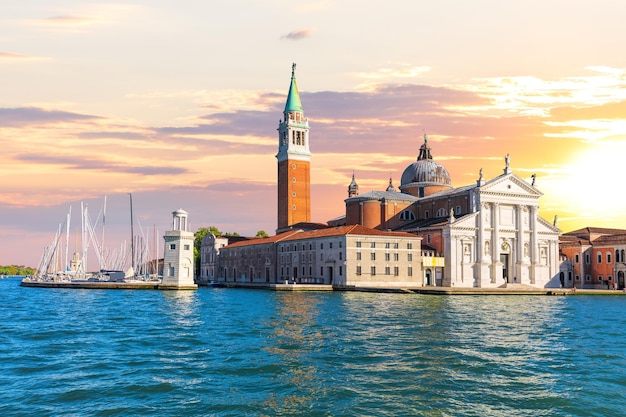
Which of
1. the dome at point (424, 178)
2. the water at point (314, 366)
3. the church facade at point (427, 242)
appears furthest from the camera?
the dome at point (424, 178)

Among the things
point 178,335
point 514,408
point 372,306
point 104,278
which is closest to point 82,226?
point 104,278

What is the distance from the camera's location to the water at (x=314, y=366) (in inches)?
590

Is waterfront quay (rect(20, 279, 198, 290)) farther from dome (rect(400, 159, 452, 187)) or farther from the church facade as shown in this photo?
dome (rect(400, 159, 452, 187))

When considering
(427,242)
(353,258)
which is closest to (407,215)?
(427,242)

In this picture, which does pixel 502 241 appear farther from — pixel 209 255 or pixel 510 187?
pixel 209 255

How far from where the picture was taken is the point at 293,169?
91.4 m

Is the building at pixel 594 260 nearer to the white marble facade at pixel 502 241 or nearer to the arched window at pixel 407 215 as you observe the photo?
the white marble facade at pixel 502 241

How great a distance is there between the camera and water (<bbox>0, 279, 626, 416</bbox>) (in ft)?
49.1

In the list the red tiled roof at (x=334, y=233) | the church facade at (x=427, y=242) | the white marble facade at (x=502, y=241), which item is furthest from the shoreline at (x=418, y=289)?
the red tiled roof at (x=334, y=233)

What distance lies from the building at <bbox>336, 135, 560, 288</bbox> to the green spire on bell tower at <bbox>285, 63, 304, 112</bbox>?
2147cm

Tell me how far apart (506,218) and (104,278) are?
5277 cm

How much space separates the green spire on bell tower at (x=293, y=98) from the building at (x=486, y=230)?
21470mm

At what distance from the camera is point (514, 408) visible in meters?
14.8

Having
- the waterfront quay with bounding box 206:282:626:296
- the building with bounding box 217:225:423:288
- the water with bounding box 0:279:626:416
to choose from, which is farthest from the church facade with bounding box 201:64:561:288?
the water with bounding box 0:279:626:416
